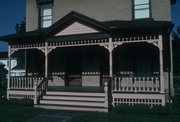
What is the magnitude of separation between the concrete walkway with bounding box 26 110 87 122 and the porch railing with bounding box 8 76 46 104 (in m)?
2.24

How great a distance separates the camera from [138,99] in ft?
42.2

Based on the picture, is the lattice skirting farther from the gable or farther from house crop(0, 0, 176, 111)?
the gable

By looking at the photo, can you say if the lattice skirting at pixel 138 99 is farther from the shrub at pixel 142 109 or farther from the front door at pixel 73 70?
the front door at pixel 73 70

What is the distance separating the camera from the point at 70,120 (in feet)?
33.8

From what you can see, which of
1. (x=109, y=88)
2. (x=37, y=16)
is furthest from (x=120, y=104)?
(x=37, y=16)

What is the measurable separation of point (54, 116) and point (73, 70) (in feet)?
22.3

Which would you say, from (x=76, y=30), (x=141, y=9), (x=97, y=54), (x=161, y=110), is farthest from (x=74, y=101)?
(x=141, y=9)

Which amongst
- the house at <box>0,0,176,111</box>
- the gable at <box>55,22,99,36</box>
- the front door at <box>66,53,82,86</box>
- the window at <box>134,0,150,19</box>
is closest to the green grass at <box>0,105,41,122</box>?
the house at <box>0,0,176,111</box>

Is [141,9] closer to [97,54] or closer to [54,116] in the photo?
[97,54]

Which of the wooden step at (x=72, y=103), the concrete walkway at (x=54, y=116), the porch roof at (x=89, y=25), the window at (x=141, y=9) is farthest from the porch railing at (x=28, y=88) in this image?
the window at (x=141, y=9)

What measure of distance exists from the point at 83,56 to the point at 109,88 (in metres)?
4.83

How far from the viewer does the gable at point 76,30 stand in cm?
1418

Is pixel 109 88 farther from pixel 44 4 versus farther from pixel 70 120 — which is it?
pixel 44 4

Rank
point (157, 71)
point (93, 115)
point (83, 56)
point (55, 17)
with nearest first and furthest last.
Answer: point (93, 115) < point (157, 71) < point (83, 56) < point (55, 17)
